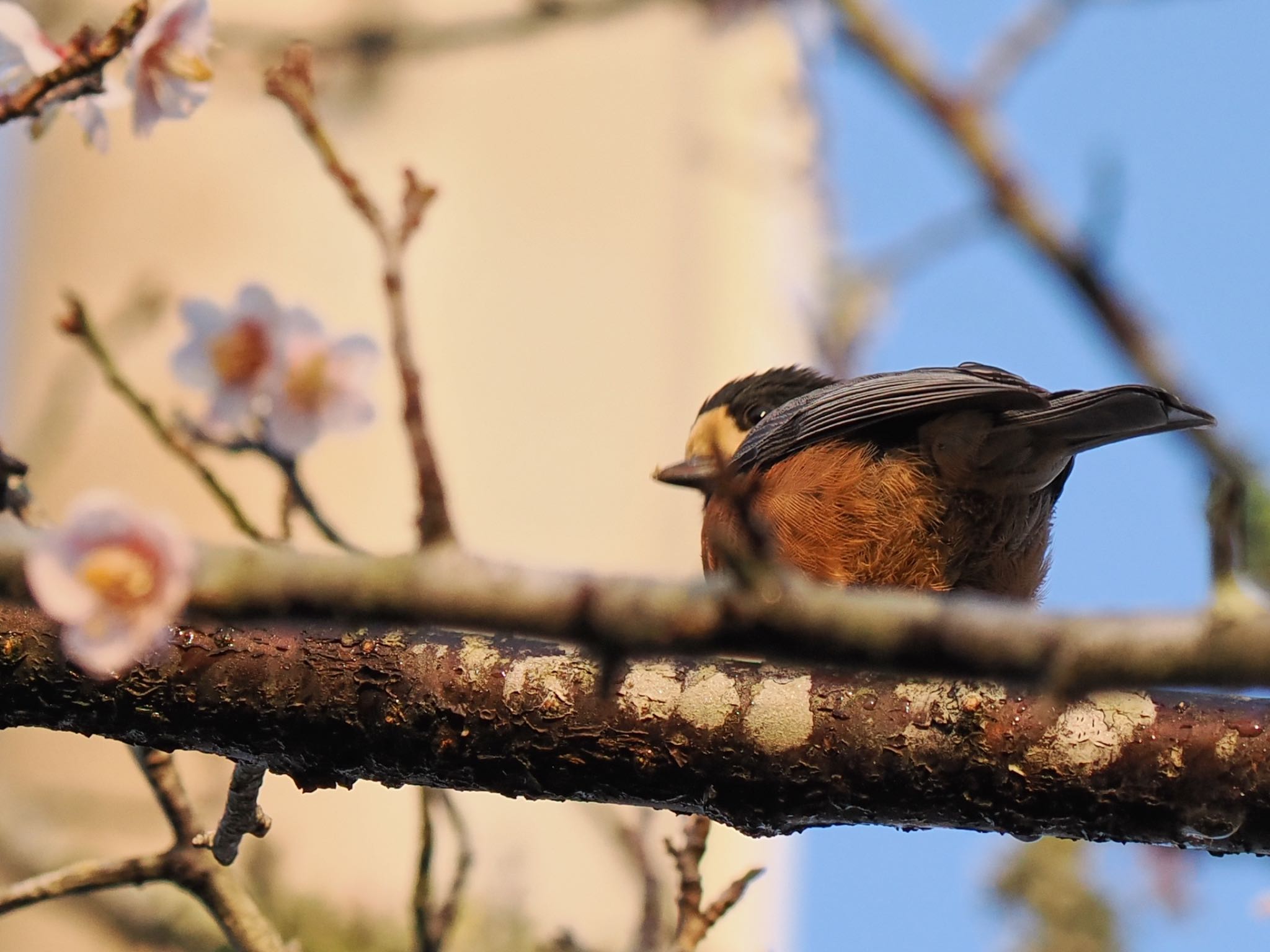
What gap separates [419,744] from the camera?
1.85 metres

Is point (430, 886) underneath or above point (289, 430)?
underneath

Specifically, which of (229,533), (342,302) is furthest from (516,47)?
(229,533)

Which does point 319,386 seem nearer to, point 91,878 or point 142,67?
point 142,67

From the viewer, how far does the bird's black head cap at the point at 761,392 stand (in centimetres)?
400

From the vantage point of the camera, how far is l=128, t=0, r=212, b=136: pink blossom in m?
2.18

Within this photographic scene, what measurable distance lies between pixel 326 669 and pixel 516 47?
4307mm

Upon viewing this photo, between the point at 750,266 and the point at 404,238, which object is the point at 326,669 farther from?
the point at 750,266

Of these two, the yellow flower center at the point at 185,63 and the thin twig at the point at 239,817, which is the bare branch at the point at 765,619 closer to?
the thin twig at the point at 239,817

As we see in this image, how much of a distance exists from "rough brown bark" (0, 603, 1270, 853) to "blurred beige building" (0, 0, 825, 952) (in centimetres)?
246

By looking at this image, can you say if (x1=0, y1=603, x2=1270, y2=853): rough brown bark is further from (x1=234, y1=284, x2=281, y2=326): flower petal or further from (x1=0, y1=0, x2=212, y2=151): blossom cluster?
(x1=234, y1=284, x2=281, y2=326): flower petal

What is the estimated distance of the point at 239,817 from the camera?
76.6 inches

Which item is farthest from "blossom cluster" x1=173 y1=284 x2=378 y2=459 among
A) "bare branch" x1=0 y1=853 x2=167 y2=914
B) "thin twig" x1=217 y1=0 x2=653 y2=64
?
"thin twig" x1=217 y1=0 x2=653 y2=64

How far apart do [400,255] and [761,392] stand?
193cm

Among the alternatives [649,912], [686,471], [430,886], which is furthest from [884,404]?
[430,886]
